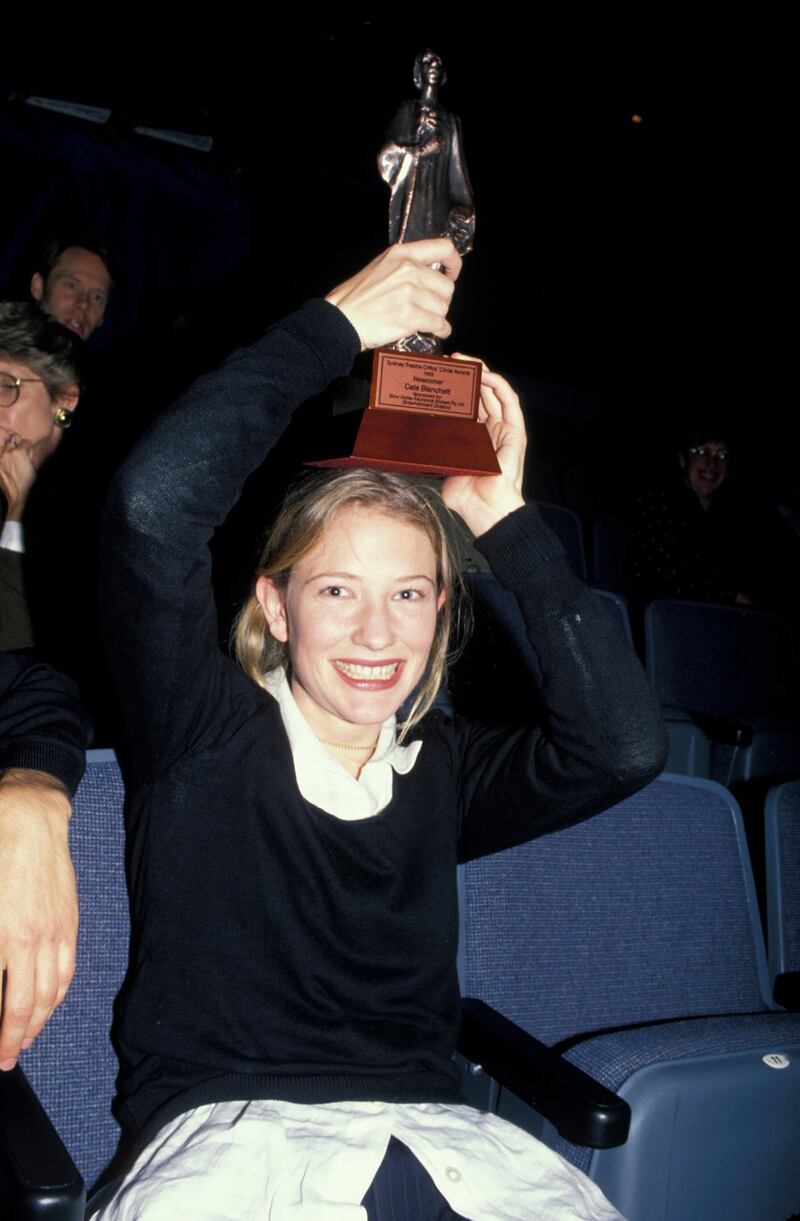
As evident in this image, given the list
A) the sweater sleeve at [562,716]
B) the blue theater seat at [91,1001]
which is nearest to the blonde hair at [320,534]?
the sweater sleeve at [562,716]

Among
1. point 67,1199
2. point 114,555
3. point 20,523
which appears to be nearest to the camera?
point 67,1199

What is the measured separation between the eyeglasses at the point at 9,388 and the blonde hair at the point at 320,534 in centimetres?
68

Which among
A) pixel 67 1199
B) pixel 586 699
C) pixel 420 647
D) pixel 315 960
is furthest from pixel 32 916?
pixel 586 699

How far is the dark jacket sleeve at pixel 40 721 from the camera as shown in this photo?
102 centimetres

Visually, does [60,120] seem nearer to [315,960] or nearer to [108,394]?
[108,394]

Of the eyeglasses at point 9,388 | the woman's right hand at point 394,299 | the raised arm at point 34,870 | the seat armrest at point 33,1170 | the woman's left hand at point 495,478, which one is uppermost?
the woman's right hand at point 394,299

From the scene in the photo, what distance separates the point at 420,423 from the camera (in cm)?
130

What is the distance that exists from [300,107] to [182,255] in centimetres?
107

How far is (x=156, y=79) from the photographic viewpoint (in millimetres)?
4648

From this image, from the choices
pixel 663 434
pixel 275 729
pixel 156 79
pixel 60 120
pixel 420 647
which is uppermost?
pixel 156 79

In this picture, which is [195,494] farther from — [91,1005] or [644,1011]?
[644,1011]

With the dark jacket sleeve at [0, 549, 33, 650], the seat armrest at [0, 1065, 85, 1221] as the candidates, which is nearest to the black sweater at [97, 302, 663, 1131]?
the seat armrest at [0, 1065, 85, 1221]

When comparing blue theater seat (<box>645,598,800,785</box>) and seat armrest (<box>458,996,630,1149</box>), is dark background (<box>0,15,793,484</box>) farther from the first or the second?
seat armrest (<box>458,996,630,1149</box>)

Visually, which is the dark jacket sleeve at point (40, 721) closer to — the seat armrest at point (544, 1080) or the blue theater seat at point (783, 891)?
the seat armrest at point (544, 1080)
